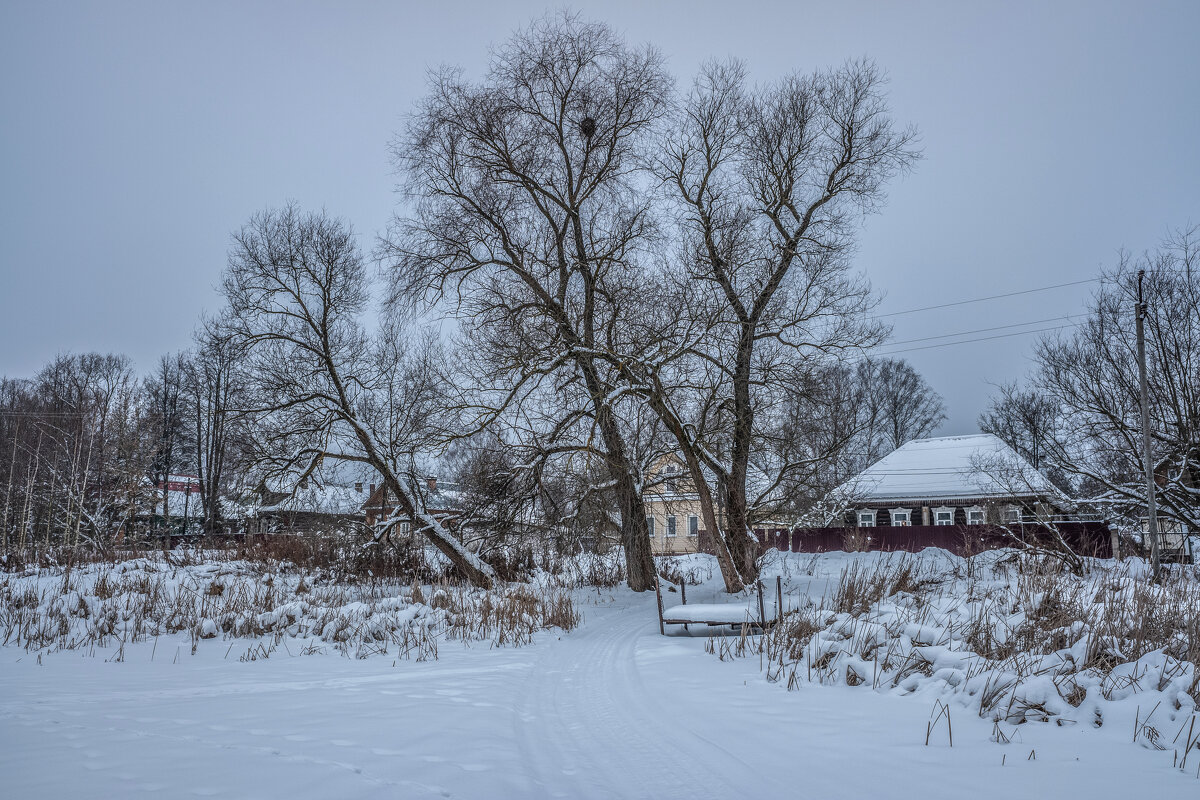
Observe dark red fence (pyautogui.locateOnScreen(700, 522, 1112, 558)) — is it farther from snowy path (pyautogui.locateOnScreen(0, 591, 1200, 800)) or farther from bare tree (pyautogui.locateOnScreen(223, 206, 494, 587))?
snowy path (pyautogui.locateOnScreen(0, 591, 1200, 800))

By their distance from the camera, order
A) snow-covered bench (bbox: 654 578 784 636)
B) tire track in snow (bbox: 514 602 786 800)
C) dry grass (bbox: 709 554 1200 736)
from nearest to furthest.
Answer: tire track in snow (bbox: 514 602 786 800) < dry grass (bbox: 709 554 1200 736) < snow-covered bench (bbox: 654 578 784 636)

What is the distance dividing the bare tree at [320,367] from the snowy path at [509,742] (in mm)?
9182

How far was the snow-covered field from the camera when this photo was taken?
3385mm

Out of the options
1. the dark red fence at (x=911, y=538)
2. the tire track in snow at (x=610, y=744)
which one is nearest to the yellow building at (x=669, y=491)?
the dark red fence at (x=911, y=538)

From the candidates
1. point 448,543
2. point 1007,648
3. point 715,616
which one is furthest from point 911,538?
point 1007,648

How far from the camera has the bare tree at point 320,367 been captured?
15531 millimetres

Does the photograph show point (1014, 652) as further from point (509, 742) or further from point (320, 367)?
point (320, 367)

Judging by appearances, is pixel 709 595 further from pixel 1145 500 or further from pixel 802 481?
pixel 1145 500

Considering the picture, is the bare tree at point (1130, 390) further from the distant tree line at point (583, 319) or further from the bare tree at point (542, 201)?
the bare tree at point (542, 201)

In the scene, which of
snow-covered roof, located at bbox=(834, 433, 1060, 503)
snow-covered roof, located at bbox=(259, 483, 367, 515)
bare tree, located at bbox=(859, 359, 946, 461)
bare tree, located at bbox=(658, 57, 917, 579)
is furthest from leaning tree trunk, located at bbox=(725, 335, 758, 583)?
bare tree, located at bbox=(859, 359, 946, 461)

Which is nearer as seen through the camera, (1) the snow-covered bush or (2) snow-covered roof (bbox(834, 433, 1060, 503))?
(1) the snow-covered bush

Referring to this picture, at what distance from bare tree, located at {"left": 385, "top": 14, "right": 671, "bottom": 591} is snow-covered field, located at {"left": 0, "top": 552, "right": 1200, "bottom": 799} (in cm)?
726

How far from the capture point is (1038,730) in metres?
4.31

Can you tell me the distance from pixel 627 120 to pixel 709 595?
1093 centimetres
